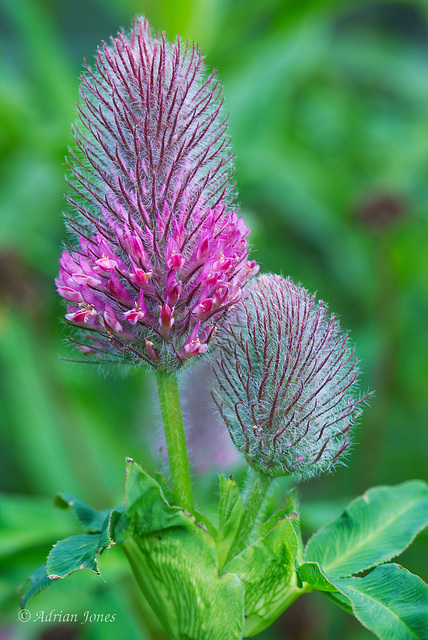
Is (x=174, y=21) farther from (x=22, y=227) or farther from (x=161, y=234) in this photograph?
(x=161, y=234)

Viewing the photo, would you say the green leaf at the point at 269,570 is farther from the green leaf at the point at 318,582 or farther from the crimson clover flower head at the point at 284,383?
the crimson clover flower head at the point at 284,383

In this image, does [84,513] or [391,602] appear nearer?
[391,602]

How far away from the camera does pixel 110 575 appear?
1.76 meters

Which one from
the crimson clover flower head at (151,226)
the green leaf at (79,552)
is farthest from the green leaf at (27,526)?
the crimson clover flower head at (151,226)

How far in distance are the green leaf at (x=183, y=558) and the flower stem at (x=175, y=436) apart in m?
0.07

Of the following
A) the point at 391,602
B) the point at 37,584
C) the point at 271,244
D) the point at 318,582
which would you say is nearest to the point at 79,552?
the point at 37,584

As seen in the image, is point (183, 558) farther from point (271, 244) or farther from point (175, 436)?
point (271, 244)

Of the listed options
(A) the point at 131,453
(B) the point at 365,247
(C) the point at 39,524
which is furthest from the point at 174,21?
(C) the point at 39,524

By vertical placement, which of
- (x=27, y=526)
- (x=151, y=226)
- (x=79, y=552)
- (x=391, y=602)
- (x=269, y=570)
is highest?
(x=151, y=226)

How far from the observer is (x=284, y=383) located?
1058 millimetres

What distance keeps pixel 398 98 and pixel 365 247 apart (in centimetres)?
214

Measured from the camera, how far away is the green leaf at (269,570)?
994mm

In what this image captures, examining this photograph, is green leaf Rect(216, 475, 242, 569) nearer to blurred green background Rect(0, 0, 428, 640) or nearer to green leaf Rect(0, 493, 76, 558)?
green leaf Rect(0, 493, 76, 558)

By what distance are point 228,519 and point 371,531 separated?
1.20 ft
